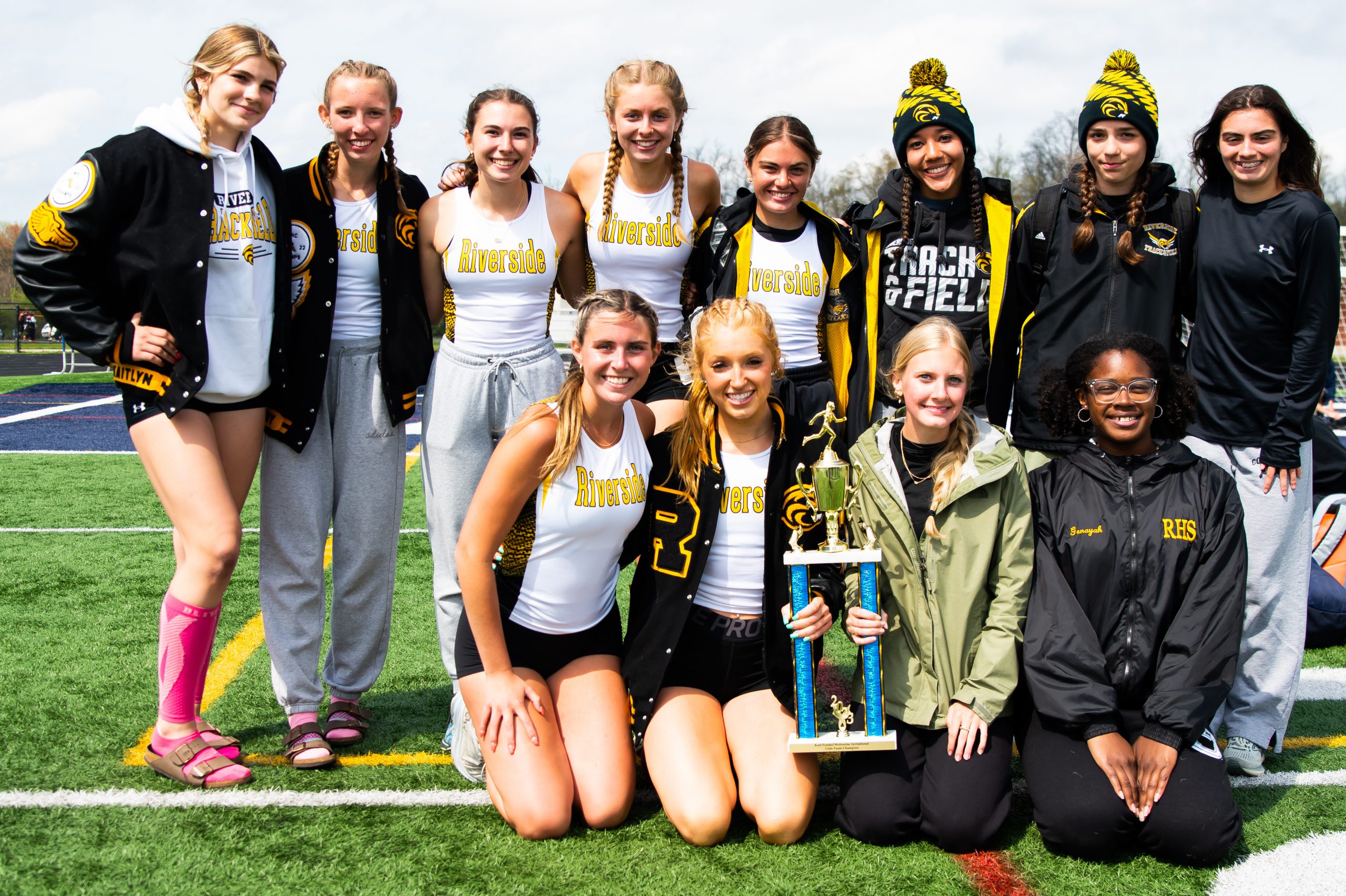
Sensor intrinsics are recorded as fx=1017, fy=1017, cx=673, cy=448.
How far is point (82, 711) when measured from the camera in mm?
3738

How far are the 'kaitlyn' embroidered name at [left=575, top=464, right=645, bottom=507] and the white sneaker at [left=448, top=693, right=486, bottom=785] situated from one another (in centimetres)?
78

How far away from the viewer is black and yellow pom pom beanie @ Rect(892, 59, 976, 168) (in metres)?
3.56

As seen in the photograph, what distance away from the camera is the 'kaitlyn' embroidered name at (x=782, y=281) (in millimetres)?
3660

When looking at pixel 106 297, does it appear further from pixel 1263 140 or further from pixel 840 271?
pixel 1263 140

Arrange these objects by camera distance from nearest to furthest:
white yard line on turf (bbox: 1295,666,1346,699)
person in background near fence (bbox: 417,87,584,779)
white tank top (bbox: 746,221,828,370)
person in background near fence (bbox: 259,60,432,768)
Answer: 1. person in background near fence (bbox: 259,60,432,768)
2. person in background near fence (bbox: 417,87,584,779)
3. white tank top (bbox: 746,221,828,370)
4. white yard line on turf (bbox: 1295,666,1346,699)

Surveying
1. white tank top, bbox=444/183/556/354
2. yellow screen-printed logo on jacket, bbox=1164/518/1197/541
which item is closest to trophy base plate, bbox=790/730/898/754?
yellow screen-printed logo on jacket, bbox=1164/518/1197/541

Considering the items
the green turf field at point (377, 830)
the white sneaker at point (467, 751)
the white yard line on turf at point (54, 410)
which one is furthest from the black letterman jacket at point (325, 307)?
the white yard line on turf at point (54, 410)

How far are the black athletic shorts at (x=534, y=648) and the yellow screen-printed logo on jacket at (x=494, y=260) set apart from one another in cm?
119

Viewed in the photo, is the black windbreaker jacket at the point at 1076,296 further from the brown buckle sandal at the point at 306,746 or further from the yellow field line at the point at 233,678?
the brown buckle sandal at the point at 306,746

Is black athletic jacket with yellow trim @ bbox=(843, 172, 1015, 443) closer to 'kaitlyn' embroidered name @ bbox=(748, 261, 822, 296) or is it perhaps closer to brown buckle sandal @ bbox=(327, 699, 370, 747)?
'kaitlyn' embroidered name @ bbox=(748, 261, 822, 296)

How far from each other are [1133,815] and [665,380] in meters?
1.99

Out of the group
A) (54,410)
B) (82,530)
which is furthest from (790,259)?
(54,410)

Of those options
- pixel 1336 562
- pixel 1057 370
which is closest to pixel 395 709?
pixel 1057 370

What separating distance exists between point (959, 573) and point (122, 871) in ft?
7.93
